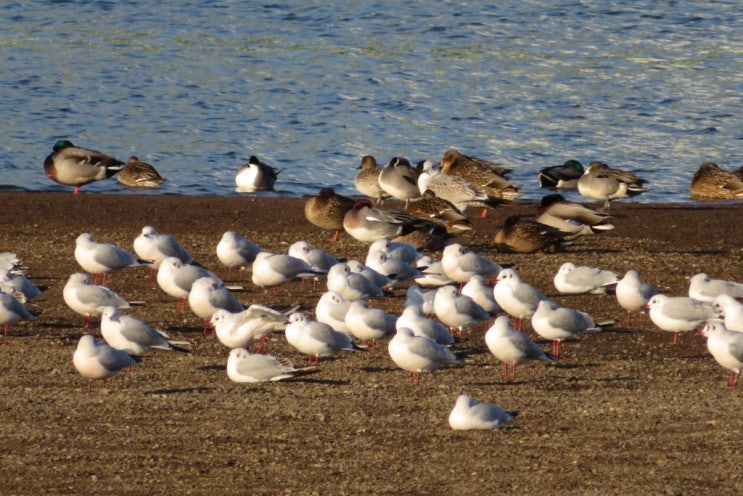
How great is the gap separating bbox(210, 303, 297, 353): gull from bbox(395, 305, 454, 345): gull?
938 mm

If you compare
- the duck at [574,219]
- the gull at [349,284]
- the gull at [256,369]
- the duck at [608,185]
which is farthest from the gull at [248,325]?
the duck at [608,185]

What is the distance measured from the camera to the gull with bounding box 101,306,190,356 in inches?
438

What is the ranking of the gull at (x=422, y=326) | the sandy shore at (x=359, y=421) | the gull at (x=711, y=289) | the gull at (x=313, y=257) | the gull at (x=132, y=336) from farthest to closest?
the gull at (x=313, y=257), the gull at (x=711, y=289), the gull at (x=422, y=326), the gull at (x=132, y=336), the sandy shore at (x=359, y=421)

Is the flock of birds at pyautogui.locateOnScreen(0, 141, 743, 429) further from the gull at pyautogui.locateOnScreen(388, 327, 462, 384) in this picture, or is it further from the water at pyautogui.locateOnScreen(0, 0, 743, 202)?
the water at pyautogui.locateOnScreen(0, 0, 743, 202)

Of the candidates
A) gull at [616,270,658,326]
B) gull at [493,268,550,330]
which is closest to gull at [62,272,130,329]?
gull at [493,268,550,330]

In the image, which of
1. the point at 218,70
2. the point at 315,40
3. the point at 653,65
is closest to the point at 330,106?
the point at 218,70

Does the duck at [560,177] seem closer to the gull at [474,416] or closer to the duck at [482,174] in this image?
the duck at [482,174]

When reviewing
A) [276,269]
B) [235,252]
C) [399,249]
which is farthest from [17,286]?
[399,249]

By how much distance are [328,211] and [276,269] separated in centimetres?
407

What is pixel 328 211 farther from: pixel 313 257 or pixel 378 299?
pixel 378 299

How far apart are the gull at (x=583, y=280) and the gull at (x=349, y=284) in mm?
1781

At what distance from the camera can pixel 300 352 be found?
1202 cm

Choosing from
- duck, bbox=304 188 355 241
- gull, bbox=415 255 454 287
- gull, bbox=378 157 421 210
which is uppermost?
gull, bbox=415 255 454 287

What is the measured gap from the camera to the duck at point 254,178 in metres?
21.7
